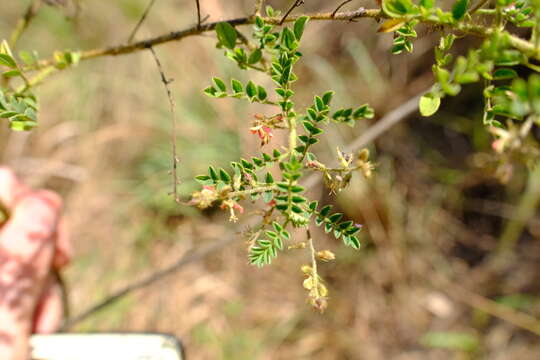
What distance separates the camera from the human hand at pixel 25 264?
0.93 m

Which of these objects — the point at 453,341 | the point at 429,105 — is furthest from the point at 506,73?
the point at 453,341

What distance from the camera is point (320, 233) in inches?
96.3

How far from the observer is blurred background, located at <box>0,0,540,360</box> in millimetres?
2324

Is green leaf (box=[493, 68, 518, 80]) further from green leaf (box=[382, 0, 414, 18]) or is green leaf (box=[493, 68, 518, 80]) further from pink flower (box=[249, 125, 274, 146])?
pink flower (box=[249, 125, 274, 146])

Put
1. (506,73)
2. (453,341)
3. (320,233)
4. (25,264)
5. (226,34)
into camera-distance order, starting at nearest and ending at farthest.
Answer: (506,73)
(226,34)
(25,264)
(453,341)
(320,233)

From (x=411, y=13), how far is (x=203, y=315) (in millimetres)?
2109

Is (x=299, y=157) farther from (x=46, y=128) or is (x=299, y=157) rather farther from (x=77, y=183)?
(x=46, y=128)

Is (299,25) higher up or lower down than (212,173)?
higher up

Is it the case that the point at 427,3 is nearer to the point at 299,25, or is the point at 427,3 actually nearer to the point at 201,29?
the point at 299,25

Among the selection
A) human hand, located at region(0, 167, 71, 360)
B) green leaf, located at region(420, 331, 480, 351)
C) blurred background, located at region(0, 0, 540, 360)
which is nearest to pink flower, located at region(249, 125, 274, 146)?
human hand, located at region(0, 167, 71, 360)

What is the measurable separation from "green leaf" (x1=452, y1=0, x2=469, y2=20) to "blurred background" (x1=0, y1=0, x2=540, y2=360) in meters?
1.83

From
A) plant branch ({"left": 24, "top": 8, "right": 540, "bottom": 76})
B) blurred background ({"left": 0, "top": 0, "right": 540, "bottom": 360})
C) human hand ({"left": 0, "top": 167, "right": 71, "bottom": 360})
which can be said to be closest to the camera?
plant branch ({"left": 24, "top": 8, "right": 540, "bottom": 76})

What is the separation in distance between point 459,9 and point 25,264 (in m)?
0.92

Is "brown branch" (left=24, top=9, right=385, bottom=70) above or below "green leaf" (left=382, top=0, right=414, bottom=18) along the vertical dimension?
above
